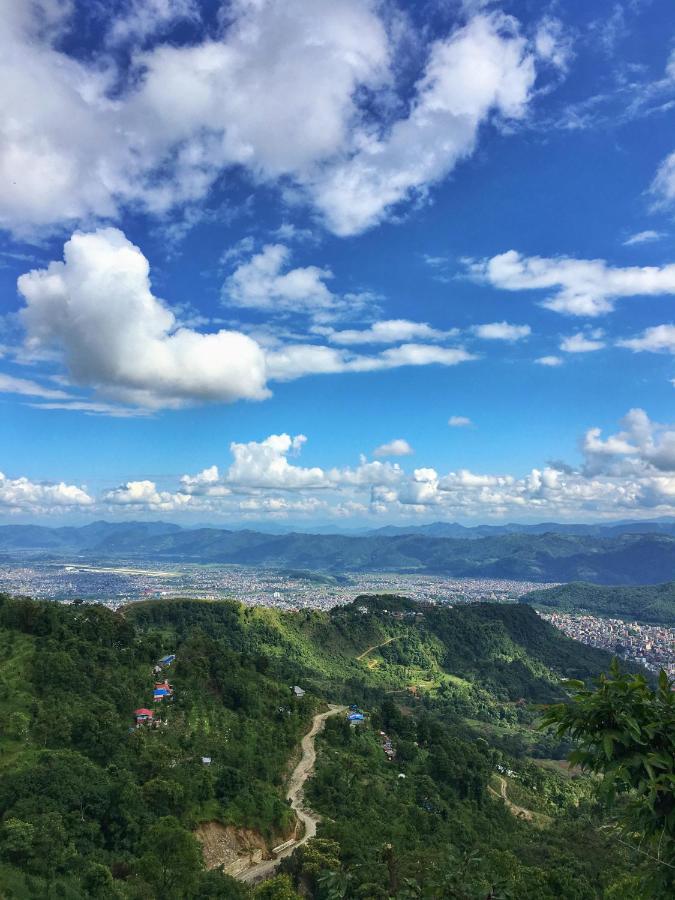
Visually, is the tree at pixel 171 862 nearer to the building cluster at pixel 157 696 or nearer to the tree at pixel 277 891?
the tree at pixel 277 891

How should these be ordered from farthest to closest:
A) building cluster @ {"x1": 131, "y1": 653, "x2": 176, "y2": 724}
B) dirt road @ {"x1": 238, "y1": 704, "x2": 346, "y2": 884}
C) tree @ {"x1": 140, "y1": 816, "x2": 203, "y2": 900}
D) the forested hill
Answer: building cluster @ {"x1": 131, "y1": 653, "x2": 176, "y2": 724}, dirt road @ {"x1": 238, "y1": 704, "x2": 346, "y2": 884}, the forested hill, tree @ {"x1": 140, "y1": 816, "x2": 203, "y2": 900}

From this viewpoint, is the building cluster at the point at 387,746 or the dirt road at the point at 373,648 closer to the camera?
the building cluster at the point at 387,746

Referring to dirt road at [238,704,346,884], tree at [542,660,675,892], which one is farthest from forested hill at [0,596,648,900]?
dirt road at [238,704,346,884]

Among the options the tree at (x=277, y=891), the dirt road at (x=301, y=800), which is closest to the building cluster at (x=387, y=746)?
the dirt road at (x=301, y=800)

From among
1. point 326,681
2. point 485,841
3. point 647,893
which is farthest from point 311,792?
point 326,681

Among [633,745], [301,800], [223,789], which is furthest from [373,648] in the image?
[633,745]

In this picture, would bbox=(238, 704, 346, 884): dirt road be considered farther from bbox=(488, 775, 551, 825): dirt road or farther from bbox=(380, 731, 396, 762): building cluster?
bbox=(488, 775, 551, 825): dirt road

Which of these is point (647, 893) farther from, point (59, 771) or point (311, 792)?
point (311, 792)
